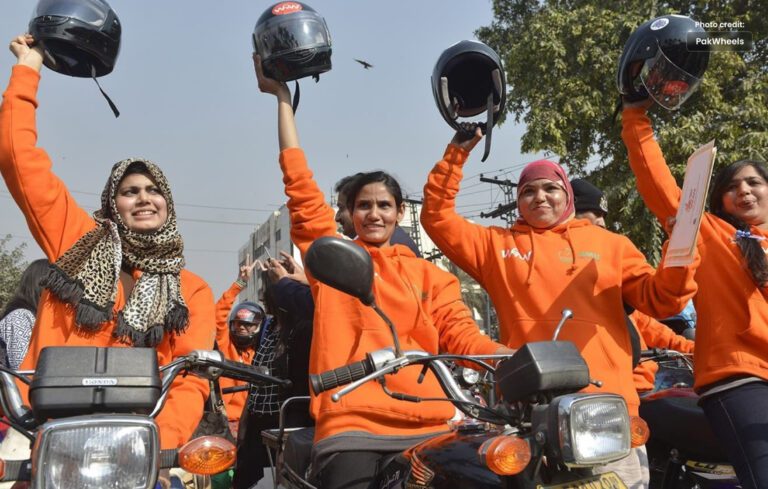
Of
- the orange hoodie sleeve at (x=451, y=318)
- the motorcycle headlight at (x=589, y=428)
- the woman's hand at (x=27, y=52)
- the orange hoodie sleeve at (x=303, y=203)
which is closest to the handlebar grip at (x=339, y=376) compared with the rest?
the motorcycle headlight at (x=589, y=428)

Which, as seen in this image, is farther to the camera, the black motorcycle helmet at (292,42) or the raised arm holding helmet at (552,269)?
the black motorcycle helmet at (292,42)

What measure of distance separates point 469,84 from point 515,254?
0.84 meters

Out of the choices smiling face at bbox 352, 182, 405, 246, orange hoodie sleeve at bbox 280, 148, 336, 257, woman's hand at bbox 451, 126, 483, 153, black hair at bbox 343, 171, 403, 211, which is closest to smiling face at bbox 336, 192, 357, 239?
black hair at bbox 343, 171, 403, 211

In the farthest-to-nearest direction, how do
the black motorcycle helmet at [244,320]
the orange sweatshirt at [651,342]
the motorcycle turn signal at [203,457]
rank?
the black motorcycle helmet at [244,320]
the orange sweatshirt at [651,342]
the motorcycle turn signal at [203,457]

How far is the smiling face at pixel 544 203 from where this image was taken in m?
3.41

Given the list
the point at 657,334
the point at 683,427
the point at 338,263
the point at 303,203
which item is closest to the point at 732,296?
the point at 683,427

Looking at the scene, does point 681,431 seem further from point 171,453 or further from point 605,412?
point 171,453

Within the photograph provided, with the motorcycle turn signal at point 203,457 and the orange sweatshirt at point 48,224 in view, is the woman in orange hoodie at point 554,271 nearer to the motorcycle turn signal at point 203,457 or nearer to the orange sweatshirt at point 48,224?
the orange sweatshirt at point 48,224

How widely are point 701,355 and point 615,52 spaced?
377 inches

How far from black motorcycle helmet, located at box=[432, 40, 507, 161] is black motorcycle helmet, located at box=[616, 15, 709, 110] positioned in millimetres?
573

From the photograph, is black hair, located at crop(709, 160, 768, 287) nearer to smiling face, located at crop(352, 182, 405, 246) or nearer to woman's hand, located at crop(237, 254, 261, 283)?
smiling face, located at crop(352, 182, 405, 246)

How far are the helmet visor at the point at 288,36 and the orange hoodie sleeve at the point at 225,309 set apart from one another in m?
4.16

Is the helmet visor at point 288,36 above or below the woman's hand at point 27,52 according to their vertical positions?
above

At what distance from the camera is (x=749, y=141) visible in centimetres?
1046
